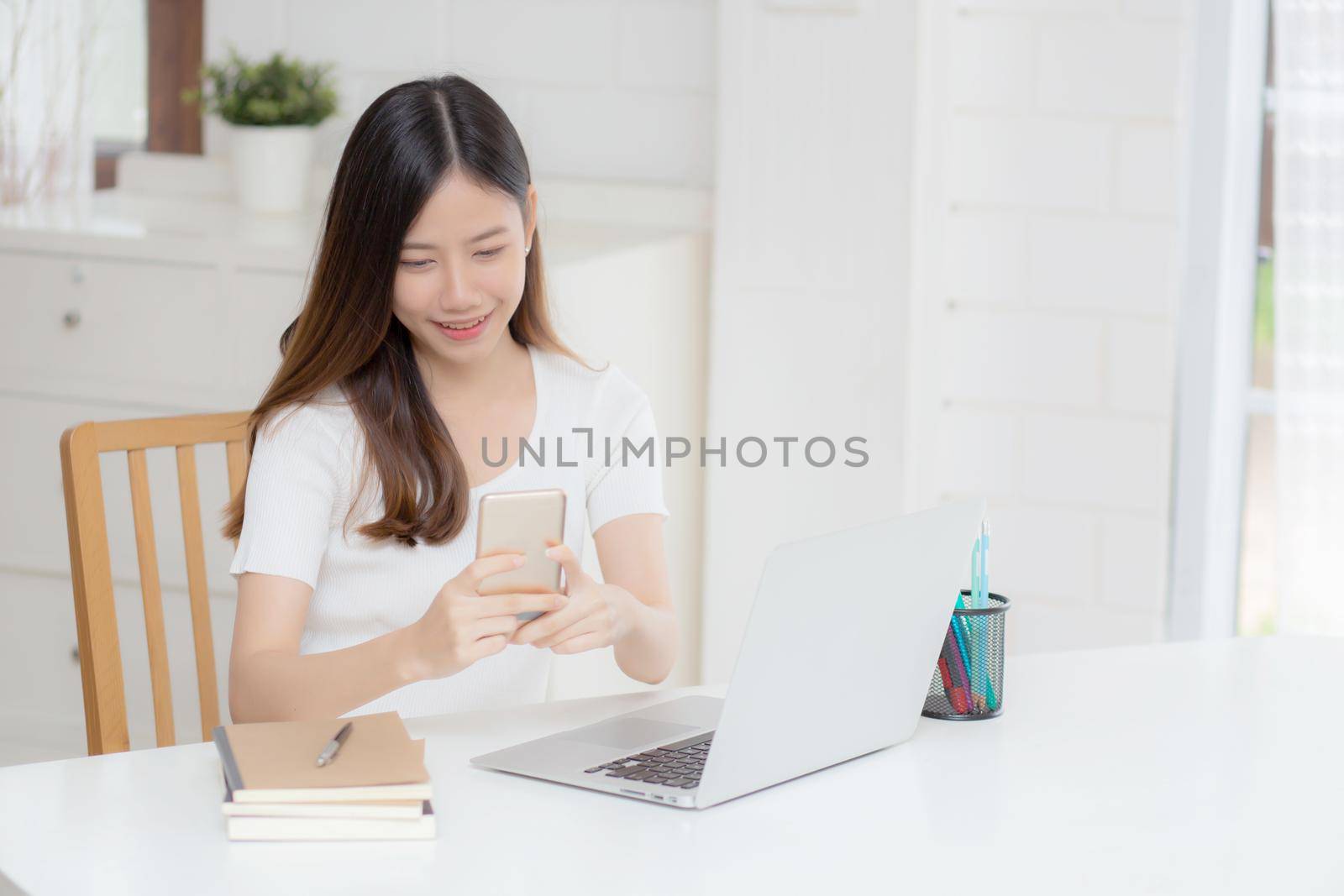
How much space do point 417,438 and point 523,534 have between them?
0.36m

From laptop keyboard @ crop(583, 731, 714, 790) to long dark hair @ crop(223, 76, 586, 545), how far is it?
0.36 metres

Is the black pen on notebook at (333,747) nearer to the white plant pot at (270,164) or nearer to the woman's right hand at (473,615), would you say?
the woman's right hand at (473,615)

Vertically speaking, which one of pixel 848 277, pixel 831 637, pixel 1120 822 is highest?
pixel 848 277

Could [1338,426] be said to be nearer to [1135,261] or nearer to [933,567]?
[1135,261]

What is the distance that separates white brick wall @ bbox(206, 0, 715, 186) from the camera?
2307 mm

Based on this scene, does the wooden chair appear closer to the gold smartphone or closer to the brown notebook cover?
the brown notebook cover

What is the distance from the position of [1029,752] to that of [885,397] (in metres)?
1.04

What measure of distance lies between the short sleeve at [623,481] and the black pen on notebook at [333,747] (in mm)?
499

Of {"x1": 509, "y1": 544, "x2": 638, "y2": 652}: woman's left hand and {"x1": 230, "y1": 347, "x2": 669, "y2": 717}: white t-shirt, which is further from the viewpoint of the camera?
{"x1": 230, "y1": 347, "x2": 669, "y2": 717}: white t-shirt

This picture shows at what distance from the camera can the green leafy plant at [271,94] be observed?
7.55ft

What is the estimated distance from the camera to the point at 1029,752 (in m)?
Result: 1.13

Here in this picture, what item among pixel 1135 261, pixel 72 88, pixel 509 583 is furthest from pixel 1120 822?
pixel 72 88

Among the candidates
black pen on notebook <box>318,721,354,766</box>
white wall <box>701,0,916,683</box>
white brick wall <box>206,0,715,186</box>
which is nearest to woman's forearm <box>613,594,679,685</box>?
black pen on notebook <box>318,721,354,766</box>

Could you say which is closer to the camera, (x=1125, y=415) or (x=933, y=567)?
(x=933, y=567)
